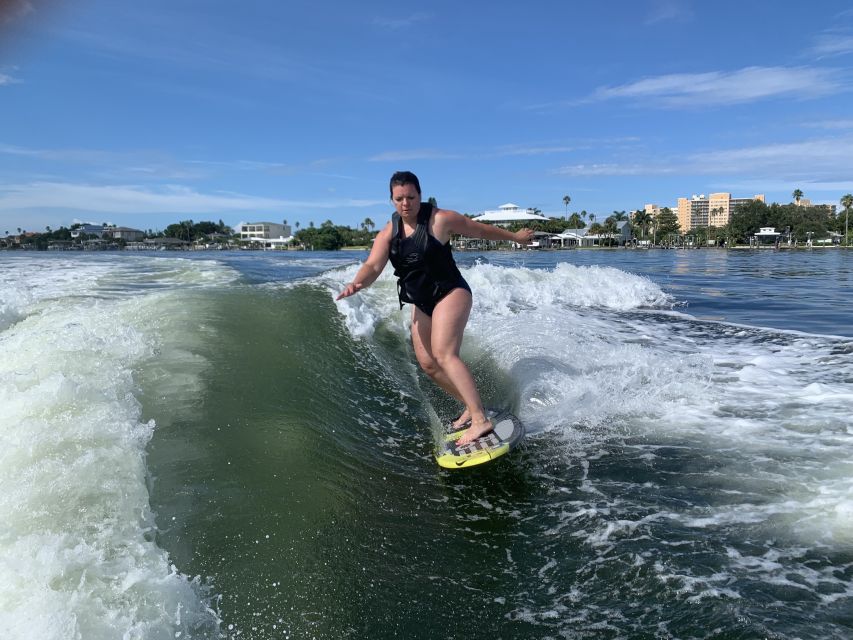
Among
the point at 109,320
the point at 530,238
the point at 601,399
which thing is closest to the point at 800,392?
the point at 601,399

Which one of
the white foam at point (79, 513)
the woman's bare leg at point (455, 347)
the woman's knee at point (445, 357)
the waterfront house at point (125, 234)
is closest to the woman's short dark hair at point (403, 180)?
the woman's bare leg at point (455, 347)

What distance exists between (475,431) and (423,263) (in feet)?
4.40

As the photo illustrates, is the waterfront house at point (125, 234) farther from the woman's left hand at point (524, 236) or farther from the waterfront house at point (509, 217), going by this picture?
the woman's left hand at point (524, 236)

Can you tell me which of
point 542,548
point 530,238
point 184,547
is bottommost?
point 542,548

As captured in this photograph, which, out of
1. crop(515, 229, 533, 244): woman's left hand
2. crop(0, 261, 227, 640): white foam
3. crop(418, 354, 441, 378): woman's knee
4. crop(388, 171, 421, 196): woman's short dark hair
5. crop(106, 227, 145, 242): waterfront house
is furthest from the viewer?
crop(106, 227, 145, 242): waterfront house

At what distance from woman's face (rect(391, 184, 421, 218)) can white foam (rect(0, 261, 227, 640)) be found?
2287 millimetres

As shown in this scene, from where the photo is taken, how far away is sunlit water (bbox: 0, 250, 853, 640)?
249 cm

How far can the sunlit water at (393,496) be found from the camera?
249 centimetres

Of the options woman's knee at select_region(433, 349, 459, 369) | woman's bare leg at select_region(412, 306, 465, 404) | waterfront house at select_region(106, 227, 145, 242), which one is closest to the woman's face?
woman's bare leg at select_region(412, 306, 465, 404)

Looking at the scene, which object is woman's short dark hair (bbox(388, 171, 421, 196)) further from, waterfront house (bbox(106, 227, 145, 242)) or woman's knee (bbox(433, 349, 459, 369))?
waterfront house (bbox(106, 227, 145, 242))

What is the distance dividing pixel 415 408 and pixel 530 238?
232 cm

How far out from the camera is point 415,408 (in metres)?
5.96

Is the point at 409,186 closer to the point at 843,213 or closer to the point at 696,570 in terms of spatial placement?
the point at 696,570

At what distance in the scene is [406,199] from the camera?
4.14 meters
